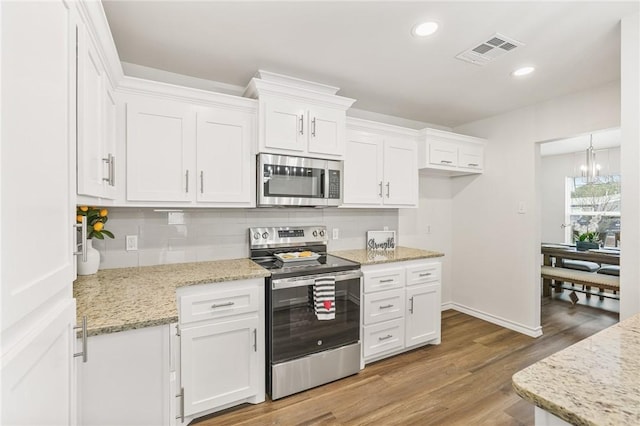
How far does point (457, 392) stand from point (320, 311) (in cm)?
120

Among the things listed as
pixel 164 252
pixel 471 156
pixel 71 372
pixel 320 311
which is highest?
pixel 471 156

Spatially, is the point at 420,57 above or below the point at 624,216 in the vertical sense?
above

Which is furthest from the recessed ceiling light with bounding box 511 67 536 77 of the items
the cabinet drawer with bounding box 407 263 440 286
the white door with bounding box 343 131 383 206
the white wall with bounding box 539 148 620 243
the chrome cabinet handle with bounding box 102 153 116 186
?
the white wall with bounding box 539 148 620 243

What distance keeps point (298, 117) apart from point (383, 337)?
2.04 m

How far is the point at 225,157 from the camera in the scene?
2.35m

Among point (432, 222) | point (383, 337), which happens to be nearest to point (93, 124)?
point (383, 337)

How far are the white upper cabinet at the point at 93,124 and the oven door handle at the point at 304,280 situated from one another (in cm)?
116

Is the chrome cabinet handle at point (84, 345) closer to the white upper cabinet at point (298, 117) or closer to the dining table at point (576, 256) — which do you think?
the white upper cabinet at point (298, 117)

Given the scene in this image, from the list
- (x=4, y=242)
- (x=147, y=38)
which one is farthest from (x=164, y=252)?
(x=4, y=242)

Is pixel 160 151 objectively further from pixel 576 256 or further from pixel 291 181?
pixel 576 256

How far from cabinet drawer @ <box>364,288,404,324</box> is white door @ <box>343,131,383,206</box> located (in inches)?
34.3

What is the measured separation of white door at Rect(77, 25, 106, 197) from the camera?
123 cm

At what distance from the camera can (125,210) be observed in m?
2.31

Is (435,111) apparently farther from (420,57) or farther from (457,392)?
(457,392)
